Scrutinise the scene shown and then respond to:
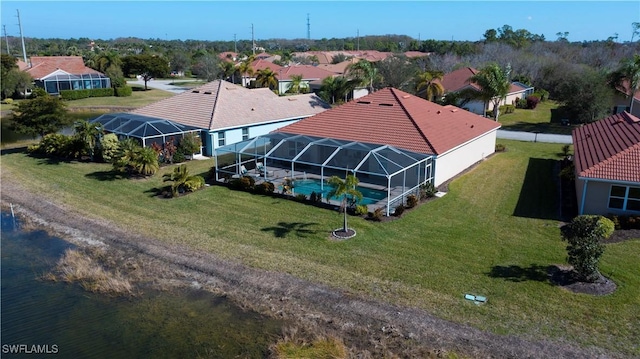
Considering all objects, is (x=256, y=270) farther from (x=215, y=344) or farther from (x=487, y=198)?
(x=487, y=198)

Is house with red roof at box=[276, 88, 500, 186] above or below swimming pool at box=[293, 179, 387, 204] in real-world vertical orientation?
above

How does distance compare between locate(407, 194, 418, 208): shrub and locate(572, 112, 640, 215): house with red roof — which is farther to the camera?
locate(407, 194, 418, 208): shrub

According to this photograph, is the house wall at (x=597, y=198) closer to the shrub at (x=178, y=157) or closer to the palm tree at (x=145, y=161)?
the palm tree at (x=145, y=161)

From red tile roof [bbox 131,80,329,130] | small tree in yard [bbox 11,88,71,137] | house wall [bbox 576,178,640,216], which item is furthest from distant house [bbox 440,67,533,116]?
small tree in yard [bbox 11,88,71,137]

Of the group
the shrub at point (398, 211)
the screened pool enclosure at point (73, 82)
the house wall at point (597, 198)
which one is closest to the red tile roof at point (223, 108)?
the shrub at point (398, 211)

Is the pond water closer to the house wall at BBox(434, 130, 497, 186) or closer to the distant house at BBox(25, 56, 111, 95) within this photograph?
the house wall at BBox(434, 130, 497, 186)
